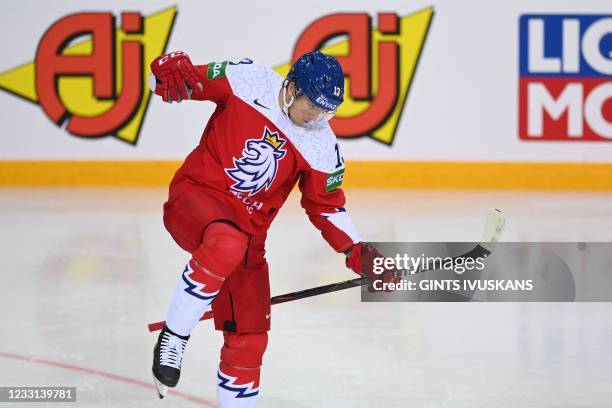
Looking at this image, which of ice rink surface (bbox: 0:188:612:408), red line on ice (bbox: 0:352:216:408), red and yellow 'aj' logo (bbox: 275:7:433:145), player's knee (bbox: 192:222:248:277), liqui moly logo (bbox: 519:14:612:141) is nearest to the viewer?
player's knee (bbox: 192:222:248:277)

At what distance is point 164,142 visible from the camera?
10164 mm

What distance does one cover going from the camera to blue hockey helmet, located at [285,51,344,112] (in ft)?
11.4

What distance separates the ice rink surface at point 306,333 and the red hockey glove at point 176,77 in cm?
122

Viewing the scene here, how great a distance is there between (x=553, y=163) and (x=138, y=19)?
3902 mm

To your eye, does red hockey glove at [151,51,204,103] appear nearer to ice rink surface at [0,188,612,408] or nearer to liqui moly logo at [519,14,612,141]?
ice rink surface at [0,188,612,408]

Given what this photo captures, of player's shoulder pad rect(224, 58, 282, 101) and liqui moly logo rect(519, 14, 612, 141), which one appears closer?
player's shoulder pad rect(224, 58, 282, 101)

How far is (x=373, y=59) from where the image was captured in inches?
396

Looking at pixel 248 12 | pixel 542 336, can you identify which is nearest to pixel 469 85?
pixel 248 12

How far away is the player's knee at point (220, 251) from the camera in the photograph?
11.0 feet

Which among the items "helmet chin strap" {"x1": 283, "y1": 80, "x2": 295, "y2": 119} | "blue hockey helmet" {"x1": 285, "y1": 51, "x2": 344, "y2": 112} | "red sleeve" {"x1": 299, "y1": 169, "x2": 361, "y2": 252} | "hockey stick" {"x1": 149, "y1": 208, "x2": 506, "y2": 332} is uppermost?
"blue hockey helmet" {"x1": 285, "y1": 51, "x2": 344, "y2": 112}

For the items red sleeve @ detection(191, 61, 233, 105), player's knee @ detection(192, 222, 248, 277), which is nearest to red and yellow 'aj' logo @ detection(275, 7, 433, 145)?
red sleeve @ detection(191, 61, 233, 105)

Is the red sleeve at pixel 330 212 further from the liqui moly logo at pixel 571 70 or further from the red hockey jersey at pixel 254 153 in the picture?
the liqui moly logo at pixel 571 70

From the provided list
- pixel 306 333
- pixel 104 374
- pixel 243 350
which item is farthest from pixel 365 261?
pixel 306 333

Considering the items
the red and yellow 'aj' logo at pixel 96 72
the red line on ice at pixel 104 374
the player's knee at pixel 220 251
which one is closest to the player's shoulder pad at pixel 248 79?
the player's knee at pixel 220 251
